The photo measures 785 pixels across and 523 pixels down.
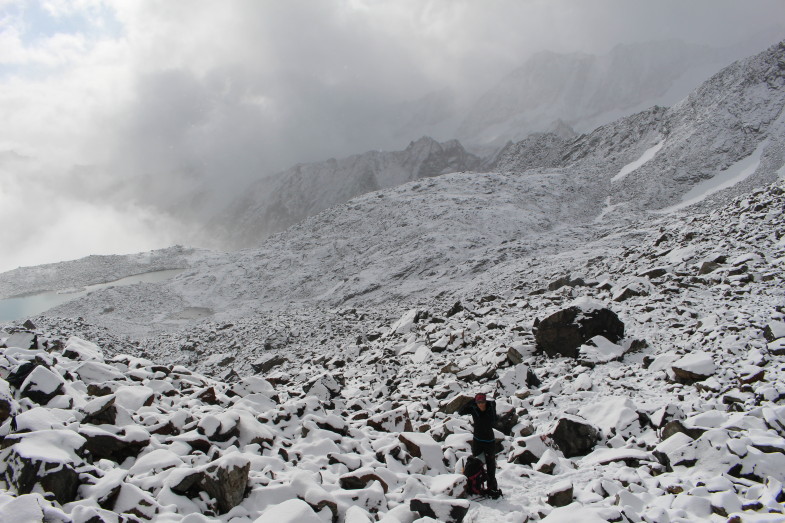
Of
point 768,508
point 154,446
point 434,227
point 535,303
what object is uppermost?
point 434,227

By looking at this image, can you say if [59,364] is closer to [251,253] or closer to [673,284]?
[673,284]

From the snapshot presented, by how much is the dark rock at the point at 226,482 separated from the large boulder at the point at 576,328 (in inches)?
387

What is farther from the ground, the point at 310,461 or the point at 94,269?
the point at 94,269

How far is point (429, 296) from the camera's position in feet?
110

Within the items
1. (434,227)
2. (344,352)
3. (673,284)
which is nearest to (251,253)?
(434,227)

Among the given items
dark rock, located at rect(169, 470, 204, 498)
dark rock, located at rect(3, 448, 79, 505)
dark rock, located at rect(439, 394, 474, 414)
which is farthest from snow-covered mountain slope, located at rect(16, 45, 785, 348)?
dark rock, located at rect(3, 448, 79, 505)

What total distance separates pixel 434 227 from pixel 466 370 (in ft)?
128

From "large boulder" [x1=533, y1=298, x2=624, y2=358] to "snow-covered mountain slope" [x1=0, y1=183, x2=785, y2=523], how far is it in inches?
9.9

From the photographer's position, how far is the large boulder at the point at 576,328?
1302 centimetres

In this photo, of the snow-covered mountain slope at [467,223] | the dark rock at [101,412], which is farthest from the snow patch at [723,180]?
the dark rock at [101,412]

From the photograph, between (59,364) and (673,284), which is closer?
(59,364)

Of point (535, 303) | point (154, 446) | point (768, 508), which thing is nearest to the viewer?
point (768, 508)

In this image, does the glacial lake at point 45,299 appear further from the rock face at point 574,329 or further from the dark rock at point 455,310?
the rock face at point 574,329

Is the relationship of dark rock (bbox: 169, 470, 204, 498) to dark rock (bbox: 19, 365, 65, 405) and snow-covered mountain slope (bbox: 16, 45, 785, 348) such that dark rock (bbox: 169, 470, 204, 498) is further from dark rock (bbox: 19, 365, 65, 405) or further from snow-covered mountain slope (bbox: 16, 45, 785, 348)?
snow-covered mountain slope (bbox: 16, 45, 785, 348)
